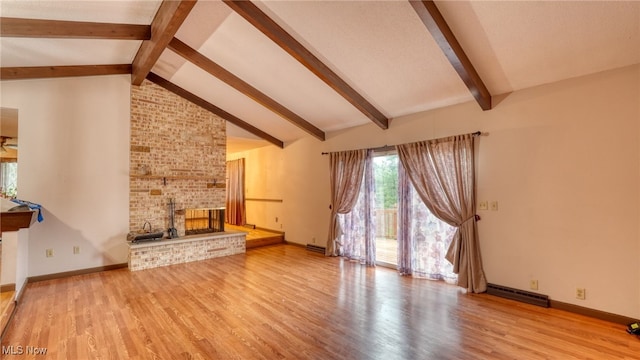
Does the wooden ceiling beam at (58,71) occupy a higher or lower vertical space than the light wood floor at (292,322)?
higher

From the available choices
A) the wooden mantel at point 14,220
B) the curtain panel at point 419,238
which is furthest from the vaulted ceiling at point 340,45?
the wooden mantel at point 14,220

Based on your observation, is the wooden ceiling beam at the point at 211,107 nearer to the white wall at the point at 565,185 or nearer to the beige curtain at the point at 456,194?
the beige curtain at the point at 456,194

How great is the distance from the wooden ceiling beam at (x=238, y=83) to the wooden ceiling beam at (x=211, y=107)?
1452mm

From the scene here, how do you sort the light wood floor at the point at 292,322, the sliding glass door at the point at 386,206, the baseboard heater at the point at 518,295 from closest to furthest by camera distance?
the light wood floor at the point at 292,322 → the baseboard heater at the point at 518,295 → the sliding glass door at the point at 386,206

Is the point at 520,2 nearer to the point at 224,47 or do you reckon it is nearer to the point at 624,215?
the point at 624,215

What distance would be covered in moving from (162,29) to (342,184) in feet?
12.3

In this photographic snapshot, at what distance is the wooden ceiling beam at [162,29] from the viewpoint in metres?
3.07

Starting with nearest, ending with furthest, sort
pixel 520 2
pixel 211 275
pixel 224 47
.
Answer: pixel 520 2
pixel 224 47
pixel 211 275

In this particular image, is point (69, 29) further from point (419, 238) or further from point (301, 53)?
point (419, 238)

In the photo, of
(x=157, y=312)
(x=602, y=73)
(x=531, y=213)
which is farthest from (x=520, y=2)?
(x=157, y=312)

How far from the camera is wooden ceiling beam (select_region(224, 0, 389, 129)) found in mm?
3182

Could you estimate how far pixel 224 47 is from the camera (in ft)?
13.5

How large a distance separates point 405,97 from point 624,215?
109 inches

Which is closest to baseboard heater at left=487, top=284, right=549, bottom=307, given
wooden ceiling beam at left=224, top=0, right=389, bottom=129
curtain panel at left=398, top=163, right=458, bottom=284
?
curtain panel at left=398, top=163, right=458, bottom=284
